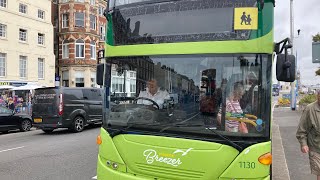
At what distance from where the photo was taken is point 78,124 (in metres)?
14.9

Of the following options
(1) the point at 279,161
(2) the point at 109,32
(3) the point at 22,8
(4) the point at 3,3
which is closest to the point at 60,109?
(1) the point at 279,161

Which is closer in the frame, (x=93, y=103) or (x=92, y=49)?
(x=93, y=103)

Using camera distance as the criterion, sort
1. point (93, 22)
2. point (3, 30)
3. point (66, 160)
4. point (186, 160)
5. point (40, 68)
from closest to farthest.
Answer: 1. point (186, 160)
2. point (66, 160)
3. point (3, 30)
4. point (40, 68)
5. point (93, 22)

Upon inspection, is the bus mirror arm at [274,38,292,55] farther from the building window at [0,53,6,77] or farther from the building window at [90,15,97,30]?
the building window at [90,15,97,30]

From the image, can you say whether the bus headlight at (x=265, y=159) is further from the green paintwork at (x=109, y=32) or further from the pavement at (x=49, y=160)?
the pavement at (x=49, y=160)

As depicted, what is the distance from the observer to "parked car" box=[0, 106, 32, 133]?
1512cm

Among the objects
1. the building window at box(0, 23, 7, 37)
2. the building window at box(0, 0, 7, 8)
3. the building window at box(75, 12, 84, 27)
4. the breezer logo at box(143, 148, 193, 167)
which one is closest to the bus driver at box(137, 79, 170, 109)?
the breezer logo at box(143, 148, 193, 167)

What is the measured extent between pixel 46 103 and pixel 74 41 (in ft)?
95.6

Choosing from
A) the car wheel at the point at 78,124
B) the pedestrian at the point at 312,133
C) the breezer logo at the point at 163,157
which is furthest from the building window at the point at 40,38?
the pedestrian at the point at 312,133

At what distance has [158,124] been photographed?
4379mm

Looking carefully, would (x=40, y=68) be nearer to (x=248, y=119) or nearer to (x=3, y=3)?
(x=3, y=3)

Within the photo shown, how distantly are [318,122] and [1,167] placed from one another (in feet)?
21.6

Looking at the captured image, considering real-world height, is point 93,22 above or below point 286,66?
above

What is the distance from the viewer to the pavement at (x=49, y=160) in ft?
23.2
